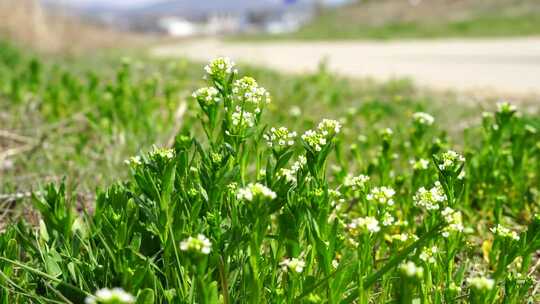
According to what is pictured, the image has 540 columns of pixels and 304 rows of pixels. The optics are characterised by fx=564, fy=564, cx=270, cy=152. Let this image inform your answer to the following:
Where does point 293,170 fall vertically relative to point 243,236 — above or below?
above

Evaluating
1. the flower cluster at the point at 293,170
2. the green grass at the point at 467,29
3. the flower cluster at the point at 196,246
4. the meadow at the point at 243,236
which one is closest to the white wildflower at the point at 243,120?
the meadow at the point at 243,236

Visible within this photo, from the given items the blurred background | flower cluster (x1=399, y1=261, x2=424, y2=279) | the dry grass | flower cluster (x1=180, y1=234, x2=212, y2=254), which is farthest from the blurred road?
the dry grass

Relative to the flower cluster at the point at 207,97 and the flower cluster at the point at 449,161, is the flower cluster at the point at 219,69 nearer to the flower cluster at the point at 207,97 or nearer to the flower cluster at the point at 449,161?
the flower cluster at the point at 207,97

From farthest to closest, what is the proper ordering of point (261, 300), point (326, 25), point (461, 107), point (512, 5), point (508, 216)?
point (326, 25)
point (512, 5)
point (461, 107)
point (508, 216)
point (261, 300)

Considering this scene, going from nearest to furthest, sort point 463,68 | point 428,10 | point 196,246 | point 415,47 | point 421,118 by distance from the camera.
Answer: point 196,246, point 421,118, point 463,68, point 415,47, point 428,10

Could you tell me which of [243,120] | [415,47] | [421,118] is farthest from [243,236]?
[415,47]

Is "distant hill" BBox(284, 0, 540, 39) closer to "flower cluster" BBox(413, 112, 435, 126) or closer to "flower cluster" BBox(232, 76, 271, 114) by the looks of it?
"flower cluster" BBox(413, 112, 435, 126)

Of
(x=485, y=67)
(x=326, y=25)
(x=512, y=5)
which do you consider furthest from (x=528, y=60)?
(x=326, y=25)

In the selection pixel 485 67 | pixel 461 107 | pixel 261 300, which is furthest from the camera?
pixel 485 67

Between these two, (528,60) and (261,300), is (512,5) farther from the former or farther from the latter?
(261,300)

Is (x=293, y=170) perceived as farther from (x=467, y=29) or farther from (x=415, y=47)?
(x=467, y=29)

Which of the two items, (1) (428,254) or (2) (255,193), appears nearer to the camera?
(2) (255,193)
